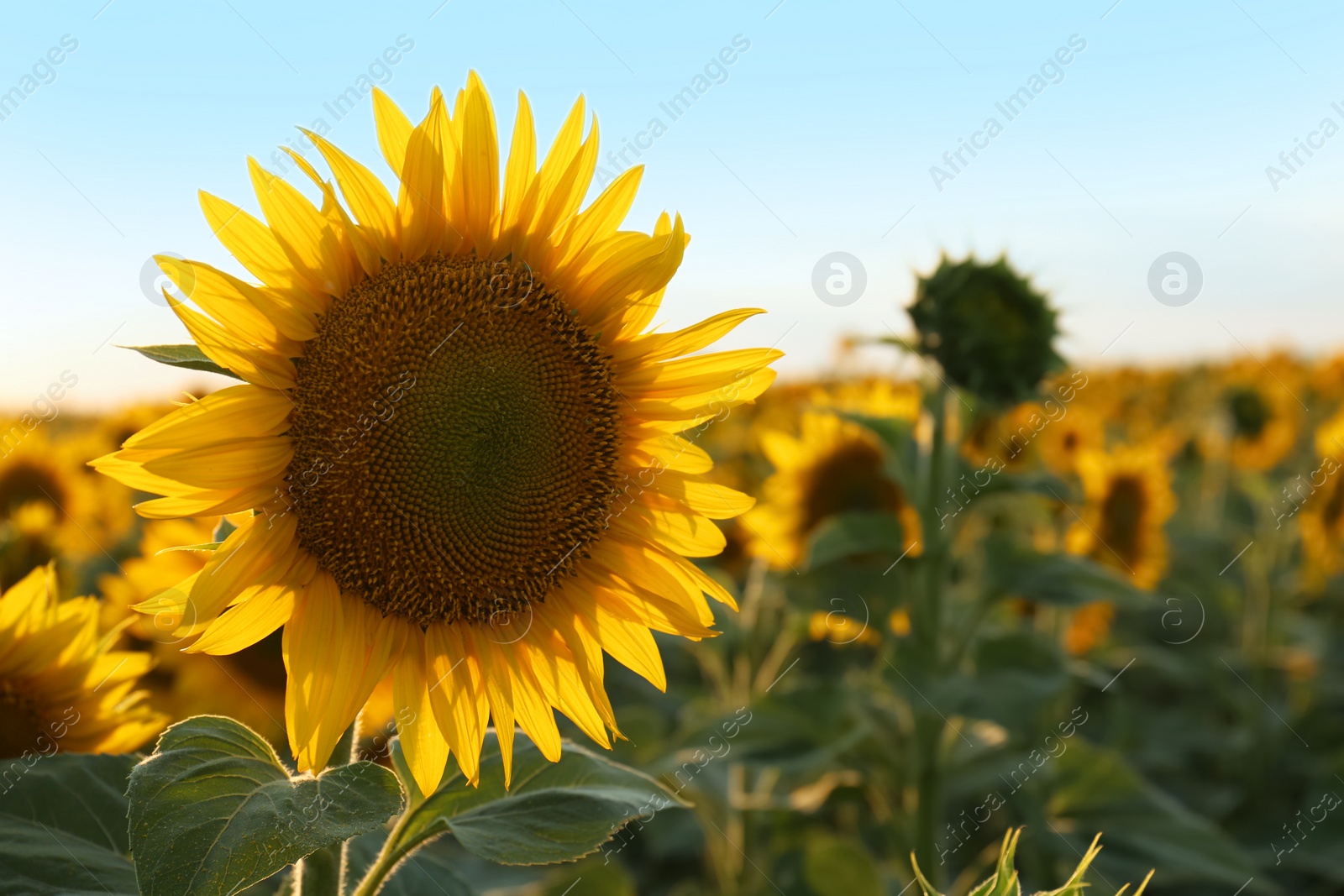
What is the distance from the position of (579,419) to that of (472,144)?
52 cm

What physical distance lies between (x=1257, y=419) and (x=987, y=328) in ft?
20.6

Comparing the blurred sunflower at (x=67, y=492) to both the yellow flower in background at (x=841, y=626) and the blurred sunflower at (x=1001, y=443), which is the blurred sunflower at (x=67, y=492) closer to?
the yellow flower in background at (x=841, y=626)

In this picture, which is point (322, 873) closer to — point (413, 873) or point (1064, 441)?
point (413, 873)

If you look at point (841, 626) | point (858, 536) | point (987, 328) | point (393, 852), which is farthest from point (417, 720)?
point (987, 328)

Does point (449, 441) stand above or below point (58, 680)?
above

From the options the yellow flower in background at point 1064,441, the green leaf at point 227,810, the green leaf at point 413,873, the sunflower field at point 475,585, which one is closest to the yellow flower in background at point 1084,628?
the yellow flower in background at point 1064,441

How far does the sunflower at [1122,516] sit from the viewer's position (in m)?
5.71

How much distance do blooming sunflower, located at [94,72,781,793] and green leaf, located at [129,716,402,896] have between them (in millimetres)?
168

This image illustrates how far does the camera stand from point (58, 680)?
1930 mm

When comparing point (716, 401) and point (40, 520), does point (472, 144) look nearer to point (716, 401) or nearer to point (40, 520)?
point (716, 401)

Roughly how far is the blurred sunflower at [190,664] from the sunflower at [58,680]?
2.29 ft

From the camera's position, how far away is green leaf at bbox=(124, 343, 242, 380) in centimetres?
141

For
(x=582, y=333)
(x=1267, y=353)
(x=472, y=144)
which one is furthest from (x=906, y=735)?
(x=1267, y=353)

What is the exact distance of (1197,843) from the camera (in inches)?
143
